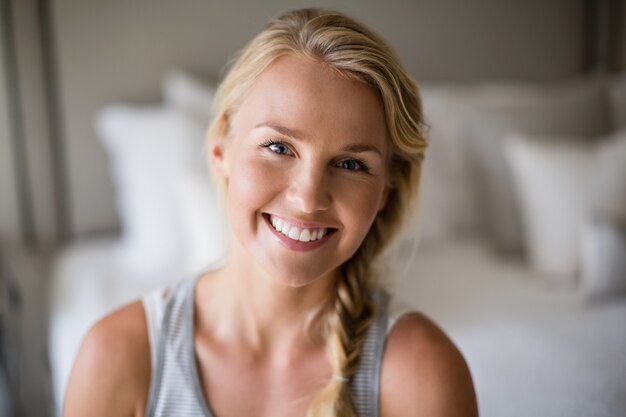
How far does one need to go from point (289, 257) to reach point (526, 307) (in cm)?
108

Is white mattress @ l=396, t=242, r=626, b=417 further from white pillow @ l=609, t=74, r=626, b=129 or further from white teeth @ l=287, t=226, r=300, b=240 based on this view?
white pillow @ l=609, t=74, r=626, b=129

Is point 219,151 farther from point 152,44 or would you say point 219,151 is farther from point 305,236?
point 152,44

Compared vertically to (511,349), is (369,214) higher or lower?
higher

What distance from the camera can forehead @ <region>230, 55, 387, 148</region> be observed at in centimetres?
98

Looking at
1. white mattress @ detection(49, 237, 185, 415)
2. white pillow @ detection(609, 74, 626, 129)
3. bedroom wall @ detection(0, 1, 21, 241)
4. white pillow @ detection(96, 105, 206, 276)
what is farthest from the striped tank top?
white pillow @ detection(609, 74, 626, 129)

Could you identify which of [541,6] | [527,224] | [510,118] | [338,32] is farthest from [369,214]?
[541,6]

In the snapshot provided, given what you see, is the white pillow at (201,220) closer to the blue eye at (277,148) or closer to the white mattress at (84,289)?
the white mattress at (84,289)

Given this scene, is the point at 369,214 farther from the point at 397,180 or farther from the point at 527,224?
the point at 527,224

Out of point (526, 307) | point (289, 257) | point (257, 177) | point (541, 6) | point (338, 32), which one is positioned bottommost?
point (526, 307)

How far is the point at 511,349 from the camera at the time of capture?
1608 mm

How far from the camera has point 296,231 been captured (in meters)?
1.00

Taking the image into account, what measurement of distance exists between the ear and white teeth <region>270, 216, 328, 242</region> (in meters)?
0.17

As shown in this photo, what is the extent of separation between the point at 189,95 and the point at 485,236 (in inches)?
41.9

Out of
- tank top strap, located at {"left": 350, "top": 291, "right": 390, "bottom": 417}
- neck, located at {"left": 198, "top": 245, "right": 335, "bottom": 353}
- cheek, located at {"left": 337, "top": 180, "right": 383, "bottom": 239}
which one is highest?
cheek, located at {"left": 337, "top": 180, "right": 383, "bottom": 239}
